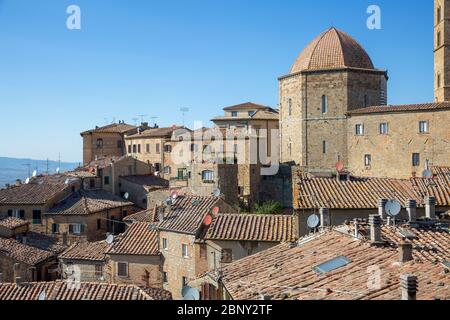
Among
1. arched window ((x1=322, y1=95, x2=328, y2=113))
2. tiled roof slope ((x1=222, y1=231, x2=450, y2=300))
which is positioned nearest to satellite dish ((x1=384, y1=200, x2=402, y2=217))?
tiled roof slope ((x1=222, y1=231, x2=450, y2=300))

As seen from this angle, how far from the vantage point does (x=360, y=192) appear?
69.9ft

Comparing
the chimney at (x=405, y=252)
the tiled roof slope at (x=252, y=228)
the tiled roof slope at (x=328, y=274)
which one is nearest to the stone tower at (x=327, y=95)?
the tiled roof slope at (x=252, y=228)

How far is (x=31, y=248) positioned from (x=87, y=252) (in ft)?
15.8

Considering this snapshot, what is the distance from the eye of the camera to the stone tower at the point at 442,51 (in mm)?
45094

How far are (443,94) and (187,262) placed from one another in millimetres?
30844

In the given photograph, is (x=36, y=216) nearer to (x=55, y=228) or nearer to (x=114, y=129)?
(x=55, y=228)

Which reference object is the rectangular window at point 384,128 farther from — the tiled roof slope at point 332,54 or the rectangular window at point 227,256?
the rectangular window at point 227,256

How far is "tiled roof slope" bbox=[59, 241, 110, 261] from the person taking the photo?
28667 mm

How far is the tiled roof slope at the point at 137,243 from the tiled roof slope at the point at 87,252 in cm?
167

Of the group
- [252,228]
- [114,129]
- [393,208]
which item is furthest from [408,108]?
[114,129]

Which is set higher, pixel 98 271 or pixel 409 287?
pixel 409 287

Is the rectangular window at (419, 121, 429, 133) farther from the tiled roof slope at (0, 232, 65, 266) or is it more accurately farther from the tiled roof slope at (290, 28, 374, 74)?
the tiled roof slope at (0, 232, 65, 266)
